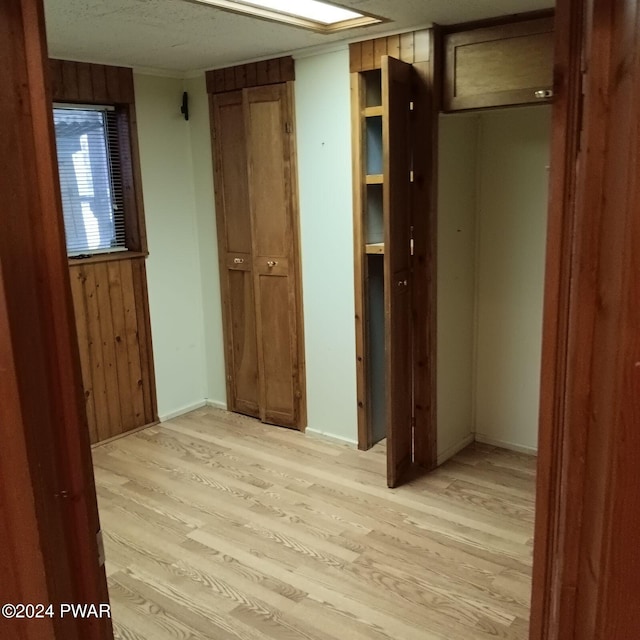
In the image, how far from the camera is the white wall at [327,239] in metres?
3.54

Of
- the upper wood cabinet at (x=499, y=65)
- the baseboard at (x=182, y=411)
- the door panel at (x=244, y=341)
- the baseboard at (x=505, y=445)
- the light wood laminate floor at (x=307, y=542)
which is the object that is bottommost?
the light wood laminate floor at (x=307, y=542)

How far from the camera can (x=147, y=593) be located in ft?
8.29

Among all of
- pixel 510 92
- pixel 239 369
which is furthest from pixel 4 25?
pixel 239 369

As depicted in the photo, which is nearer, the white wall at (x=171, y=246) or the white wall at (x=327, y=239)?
the white wall at (x=327, y=239)

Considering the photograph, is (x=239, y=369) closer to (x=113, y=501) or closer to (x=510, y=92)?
(x=113, y=501)

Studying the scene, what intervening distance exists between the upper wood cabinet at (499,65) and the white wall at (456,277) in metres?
0.20

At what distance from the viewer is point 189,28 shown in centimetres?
301

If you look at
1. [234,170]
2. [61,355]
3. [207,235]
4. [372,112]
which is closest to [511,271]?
[372,112]

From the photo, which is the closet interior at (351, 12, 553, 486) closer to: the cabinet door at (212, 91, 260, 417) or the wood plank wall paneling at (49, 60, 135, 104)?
the cabinet door at (212, 91, 260, 417)

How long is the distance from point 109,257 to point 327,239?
1.34 meters

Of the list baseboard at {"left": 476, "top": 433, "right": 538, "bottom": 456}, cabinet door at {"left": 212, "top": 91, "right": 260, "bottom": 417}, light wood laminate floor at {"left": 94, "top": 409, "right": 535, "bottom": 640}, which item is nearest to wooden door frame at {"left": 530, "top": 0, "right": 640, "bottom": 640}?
light wood laminate floor at {"left": 94, "top": 409, "right": 535, "bottom": 640}

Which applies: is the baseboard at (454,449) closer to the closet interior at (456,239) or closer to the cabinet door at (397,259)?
the closet interior at (456,239)

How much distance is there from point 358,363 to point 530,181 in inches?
53.6

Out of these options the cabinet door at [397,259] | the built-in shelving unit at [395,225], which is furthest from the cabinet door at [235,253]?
the cabinet door at [397,259]
